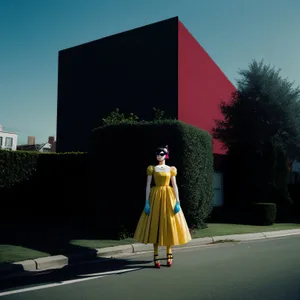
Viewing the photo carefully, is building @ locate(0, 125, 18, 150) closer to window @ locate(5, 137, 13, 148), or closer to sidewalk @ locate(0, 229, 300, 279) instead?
window @ locate(5, 137, 13, 148)

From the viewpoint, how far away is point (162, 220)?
20.6 ft

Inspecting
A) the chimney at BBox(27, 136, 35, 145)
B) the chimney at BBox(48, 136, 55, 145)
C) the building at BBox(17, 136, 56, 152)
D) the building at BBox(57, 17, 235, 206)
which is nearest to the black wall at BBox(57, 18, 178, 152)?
the building at BBox(57, 17, 235, 206)

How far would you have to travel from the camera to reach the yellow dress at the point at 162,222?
6.23 meters

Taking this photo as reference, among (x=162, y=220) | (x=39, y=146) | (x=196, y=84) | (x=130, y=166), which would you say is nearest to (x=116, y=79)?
(x=196, y=84)

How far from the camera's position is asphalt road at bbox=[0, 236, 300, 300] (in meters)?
4.71

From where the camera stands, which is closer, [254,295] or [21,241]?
[254,295]

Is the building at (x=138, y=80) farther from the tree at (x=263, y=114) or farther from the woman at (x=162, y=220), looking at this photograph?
the woman at (x=162, y=220)

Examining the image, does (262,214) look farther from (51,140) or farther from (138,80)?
(51,140)

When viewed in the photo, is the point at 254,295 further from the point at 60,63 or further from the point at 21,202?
the point at 60,63

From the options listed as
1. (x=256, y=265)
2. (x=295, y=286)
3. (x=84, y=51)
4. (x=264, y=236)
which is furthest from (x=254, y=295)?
(x=84, y=51)

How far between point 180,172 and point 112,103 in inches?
503

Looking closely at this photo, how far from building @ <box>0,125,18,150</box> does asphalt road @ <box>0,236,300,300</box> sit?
239 feet

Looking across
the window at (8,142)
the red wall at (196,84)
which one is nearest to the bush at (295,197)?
the red wall at (196,84)

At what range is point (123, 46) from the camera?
2222 centimetres
